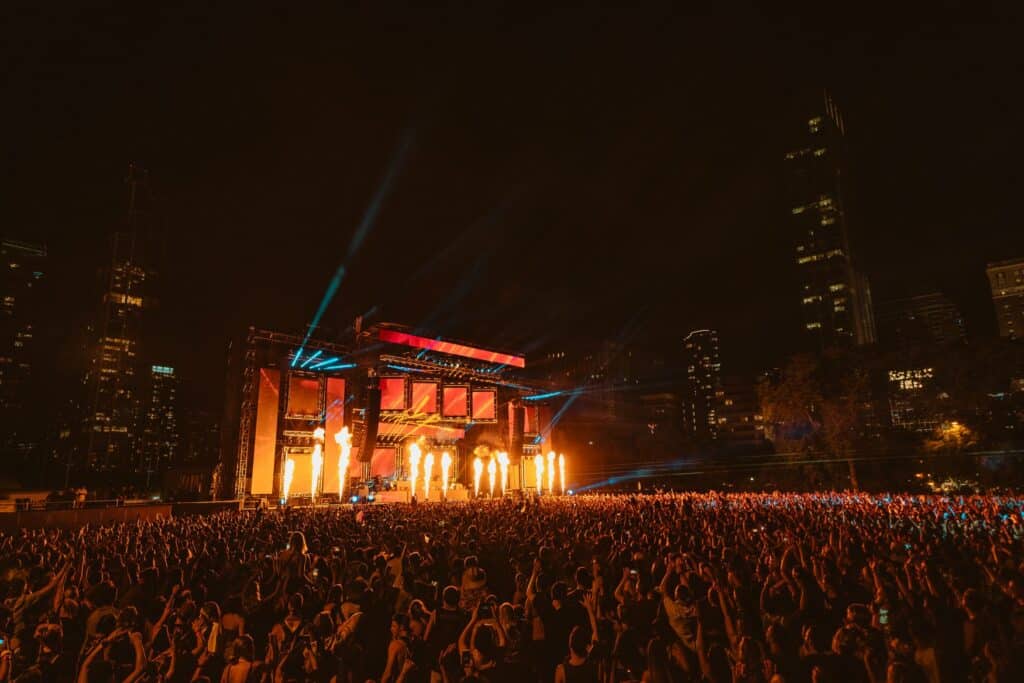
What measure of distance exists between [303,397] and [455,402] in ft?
35.3

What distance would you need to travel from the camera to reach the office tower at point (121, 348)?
326ft

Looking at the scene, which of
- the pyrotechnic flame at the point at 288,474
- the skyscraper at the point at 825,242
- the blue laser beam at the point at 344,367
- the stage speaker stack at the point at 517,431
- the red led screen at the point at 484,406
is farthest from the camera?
the skyscraper at the point at 825,242

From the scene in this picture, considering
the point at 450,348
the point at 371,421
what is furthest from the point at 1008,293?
the point at 371,421

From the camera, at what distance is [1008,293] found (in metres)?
87.7

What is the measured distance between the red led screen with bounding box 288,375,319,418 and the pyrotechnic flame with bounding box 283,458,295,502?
273 cm

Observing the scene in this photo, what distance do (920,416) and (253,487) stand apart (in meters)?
43.1

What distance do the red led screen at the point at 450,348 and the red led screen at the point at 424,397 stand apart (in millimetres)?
2587

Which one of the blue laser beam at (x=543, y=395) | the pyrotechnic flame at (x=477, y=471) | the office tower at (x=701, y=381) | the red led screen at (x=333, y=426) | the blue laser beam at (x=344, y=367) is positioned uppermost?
the office tower at (x=701, y=381)

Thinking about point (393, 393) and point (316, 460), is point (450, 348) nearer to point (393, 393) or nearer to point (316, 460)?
point (393, 393)

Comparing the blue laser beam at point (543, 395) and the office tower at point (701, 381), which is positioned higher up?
the office tower at point (701, 381)

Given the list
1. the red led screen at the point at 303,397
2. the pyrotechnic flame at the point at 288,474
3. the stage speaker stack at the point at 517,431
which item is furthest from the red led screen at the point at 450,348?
the pyrotechnic flame at the point at 288,474

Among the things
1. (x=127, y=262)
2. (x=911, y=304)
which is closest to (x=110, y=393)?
(x=127, y=262)

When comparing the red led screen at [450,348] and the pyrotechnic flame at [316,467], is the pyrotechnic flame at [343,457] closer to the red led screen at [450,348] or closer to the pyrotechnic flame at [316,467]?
the pyrotechnic flame at [316,467]

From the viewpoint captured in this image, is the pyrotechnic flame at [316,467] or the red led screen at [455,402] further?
the red led screen at [455,402]
